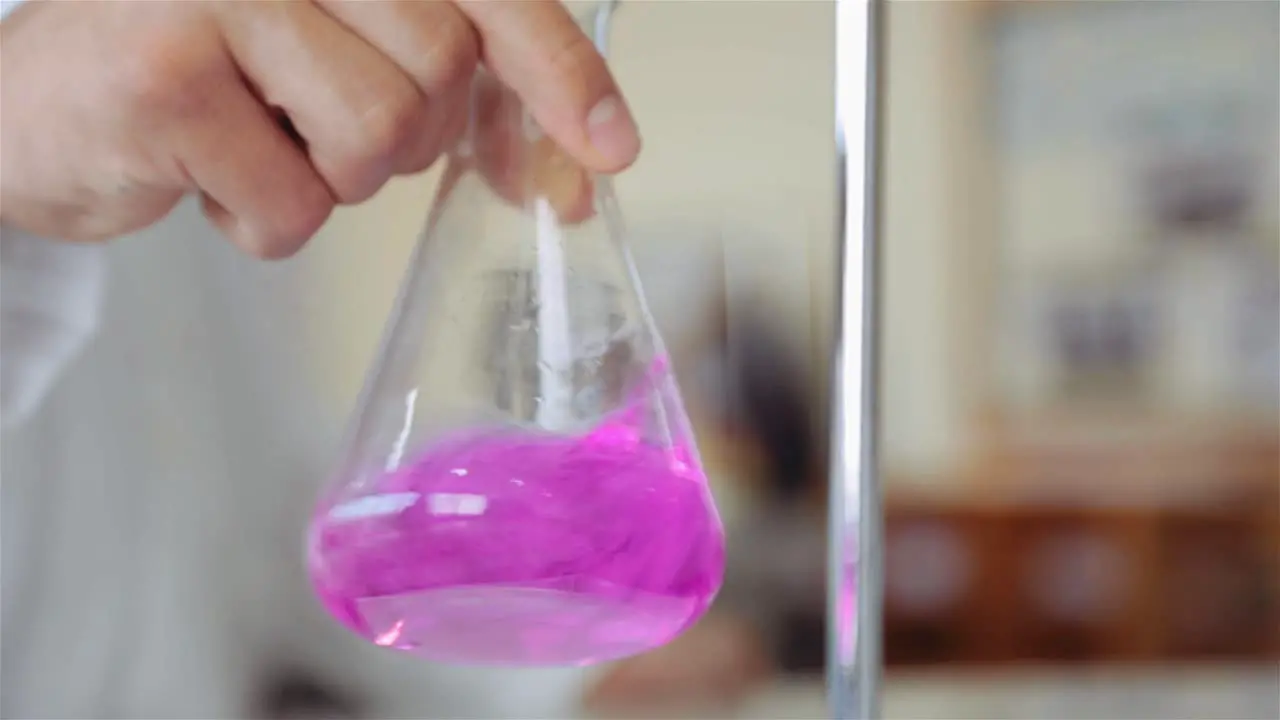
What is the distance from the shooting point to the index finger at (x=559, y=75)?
353mm

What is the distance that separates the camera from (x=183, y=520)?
1.06m

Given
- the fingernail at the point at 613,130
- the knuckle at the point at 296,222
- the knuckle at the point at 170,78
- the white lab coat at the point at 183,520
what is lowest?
the white lab coat at the point at 183,520

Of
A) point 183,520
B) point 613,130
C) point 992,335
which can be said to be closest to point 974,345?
point 992,335

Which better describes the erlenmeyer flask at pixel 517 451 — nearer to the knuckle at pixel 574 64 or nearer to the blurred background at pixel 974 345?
the knuckle at pixel 574 64

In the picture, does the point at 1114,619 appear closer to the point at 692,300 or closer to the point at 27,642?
the point at 692,300

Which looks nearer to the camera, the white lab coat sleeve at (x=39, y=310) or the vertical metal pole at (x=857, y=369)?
the vertical metal pole at (x=857, y=369)

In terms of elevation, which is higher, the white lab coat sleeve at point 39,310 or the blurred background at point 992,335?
the white lab coat sleeve at point 39,310

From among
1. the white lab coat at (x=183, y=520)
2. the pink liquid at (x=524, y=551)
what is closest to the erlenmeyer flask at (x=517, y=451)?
the pink liquid at (x=524, y=551)

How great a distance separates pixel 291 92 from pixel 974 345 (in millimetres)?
975

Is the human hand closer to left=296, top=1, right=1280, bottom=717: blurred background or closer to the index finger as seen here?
the index finger

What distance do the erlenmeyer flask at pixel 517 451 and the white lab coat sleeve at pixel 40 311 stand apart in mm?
295

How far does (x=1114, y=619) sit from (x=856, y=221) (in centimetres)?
98

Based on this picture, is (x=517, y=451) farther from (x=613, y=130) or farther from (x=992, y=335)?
(x=992, y=335)

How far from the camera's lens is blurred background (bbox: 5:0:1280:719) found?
113 cm
